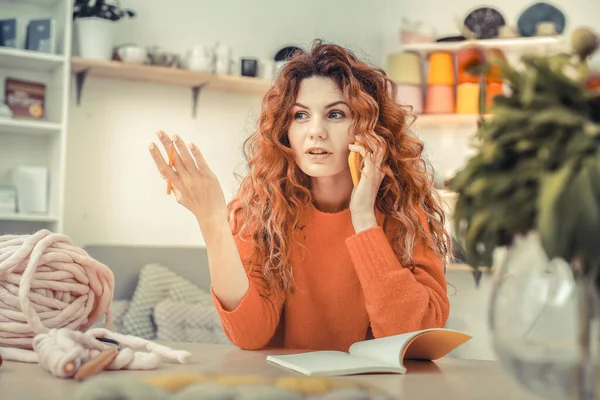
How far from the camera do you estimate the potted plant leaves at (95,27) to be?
3088mm

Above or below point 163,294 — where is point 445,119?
above

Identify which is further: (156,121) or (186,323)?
(156,121)

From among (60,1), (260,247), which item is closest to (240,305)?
(260,247)

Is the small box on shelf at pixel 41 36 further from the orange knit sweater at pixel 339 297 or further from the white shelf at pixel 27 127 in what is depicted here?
the orange knit sweater at pixel 339 297

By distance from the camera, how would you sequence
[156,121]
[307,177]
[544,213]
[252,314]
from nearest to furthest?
[544,213]
[252,314]
[307,177]
[156,121]

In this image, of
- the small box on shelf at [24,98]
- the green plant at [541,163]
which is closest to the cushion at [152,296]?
the small box on shelf at [24,98]

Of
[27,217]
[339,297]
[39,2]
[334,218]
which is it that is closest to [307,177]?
[334,218]

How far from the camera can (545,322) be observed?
1.95ft

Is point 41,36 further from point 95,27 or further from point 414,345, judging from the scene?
point 414,345

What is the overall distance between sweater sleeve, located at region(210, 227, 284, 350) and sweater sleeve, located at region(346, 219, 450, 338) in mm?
211

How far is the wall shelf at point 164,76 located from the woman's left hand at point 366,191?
1.79m

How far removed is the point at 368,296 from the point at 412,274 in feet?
0.38

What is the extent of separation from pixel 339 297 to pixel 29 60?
1.96m

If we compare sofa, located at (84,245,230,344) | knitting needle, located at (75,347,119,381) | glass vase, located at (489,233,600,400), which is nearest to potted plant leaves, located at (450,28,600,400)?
glass vase, located at (489,233,600,400)
